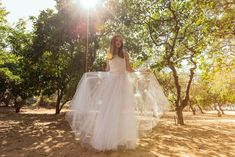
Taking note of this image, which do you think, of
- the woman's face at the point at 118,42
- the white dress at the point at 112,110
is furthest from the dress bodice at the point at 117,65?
the woman's face at the point at 118,42

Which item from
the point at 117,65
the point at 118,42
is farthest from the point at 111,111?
the point at 118,42

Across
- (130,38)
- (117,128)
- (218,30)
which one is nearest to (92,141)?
(117,128)

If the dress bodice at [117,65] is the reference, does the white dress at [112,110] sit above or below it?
below

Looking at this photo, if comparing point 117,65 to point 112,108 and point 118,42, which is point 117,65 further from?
point 112,108

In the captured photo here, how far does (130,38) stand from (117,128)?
1357 centimetres

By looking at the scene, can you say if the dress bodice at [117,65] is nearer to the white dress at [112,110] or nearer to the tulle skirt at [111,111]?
the white dress at [112,110]

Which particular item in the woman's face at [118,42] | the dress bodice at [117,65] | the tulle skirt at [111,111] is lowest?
the tulle skirt at [111,111]

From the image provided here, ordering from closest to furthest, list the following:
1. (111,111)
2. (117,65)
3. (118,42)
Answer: (111,111) < (118,42) < (117,65)

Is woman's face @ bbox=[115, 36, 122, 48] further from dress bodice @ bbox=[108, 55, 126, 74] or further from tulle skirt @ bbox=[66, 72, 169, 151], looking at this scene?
tulle skirt @ bbox=[66, 72, 169, 151]

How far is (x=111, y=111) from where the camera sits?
755cm

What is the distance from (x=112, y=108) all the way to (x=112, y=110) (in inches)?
2.3

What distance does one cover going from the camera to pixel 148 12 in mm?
18391

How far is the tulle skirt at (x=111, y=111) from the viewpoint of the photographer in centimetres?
736

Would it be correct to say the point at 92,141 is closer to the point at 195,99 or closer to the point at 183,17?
the point at 183,17
